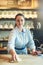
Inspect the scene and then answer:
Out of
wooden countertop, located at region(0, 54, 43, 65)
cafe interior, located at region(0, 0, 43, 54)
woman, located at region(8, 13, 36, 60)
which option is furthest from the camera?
cafe interior, located at region(0, 0, 43, 54)

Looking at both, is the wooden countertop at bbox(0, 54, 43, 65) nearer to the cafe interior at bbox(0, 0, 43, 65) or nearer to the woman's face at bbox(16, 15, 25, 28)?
the woman's face at bbox(16, 15, 25, 28)

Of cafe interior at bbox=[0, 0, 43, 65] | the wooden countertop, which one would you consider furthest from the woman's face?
cafe interior at bbox=[0, 0, 43, 65]

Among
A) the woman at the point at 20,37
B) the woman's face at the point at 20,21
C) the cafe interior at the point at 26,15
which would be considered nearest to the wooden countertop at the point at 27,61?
the woman at the point at 20,37

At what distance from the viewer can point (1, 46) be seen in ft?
16.1

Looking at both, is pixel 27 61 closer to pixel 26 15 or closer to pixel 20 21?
pixel 20 21

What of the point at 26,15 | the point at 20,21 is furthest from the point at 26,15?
the point at 20,21

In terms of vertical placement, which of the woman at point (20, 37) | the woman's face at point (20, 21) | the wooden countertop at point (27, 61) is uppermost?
the woman's face at point (20, 21)

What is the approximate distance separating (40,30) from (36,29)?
12cm

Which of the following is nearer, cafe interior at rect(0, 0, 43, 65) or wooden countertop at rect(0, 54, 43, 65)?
wooden countertop at rect(0, 54, 43, 65)

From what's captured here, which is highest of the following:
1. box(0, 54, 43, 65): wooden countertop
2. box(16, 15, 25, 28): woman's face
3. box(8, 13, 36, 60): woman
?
box(16, 15, 25, 28): woman's face

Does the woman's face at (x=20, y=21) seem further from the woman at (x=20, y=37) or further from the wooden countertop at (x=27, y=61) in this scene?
the wooden countertop at (x=27, y=61)

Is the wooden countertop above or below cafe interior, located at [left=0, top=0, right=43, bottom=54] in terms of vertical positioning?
below

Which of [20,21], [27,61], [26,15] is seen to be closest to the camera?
[27,61]

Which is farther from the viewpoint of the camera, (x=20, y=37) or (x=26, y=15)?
(x=26, y=15)
